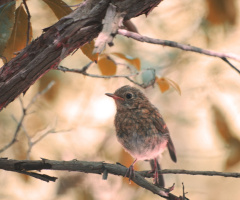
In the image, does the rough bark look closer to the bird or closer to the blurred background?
the bird

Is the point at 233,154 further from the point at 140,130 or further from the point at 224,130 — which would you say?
the point at 140,130

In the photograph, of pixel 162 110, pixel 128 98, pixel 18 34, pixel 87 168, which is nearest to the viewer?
pixel 87 168

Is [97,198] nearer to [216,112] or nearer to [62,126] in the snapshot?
[62,126]

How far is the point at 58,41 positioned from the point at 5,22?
1.69 ft

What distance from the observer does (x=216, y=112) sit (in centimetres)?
398

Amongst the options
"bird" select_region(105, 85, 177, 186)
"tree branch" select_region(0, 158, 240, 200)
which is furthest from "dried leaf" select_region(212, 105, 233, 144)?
"tree branch" select_region(0, 158, 240, 200)

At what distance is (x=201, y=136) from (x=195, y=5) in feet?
6.72

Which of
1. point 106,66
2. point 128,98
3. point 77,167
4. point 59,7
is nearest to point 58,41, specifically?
point 59,7

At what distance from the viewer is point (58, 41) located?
1876 millimetres

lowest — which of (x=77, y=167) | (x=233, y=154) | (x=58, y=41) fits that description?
(x=77, y=167)

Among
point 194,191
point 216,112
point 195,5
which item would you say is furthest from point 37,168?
point 195,5

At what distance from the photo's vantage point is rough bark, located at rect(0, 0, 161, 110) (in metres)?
1.86

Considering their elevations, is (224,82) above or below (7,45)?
above

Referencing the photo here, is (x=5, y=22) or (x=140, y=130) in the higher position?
(x=140, y=130)
